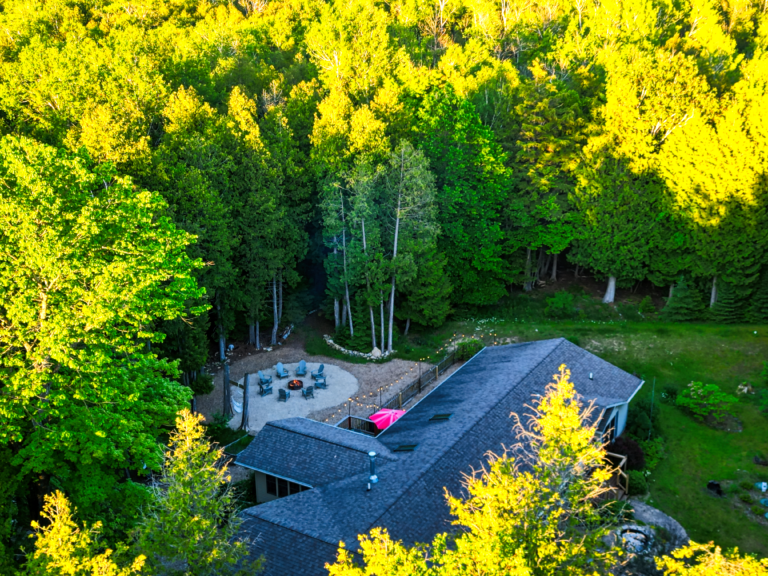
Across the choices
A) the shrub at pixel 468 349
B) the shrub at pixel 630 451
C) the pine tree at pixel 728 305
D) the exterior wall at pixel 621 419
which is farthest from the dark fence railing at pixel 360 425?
the pine tree at pixel 728 305

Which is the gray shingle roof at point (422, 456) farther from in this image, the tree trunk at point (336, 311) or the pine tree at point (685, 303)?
→ the pine tree at point (685, 303)

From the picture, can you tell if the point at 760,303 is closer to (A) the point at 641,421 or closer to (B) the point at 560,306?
(B) the point at 560,306

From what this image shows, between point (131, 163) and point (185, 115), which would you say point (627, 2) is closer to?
point (185, 115)

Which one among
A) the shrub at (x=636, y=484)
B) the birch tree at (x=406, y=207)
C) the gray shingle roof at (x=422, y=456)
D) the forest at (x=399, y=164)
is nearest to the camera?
the gray shingle roof at (x=422, y=456)

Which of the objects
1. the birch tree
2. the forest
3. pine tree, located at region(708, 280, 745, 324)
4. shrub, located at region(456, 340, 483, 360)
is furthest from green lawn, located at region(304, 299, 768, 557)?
the birch tree

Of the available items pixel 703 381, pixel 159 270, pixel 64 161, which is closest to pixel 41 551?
pixel 159 270

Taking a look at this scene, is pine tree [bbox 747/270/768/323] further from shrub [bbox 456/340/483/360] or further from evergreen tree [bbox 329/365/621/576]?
evergreen tree [bbox 329/365/621/576]
